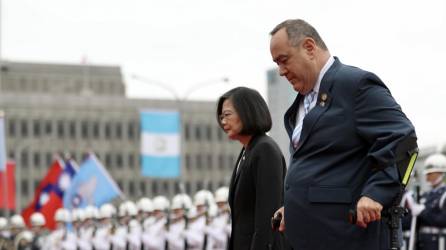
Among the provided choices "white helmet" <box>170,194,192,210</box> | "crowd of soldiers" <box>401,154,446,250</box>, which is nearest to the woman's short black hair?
"crowd of soldiers" <box>401,154,446,250</box>

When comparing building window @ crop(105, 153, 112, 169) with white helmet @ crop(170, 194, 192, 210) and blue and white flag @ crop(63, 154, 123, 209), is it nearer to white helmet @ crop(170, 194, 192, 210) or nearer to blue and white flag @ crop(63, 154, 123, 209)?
blue and white flag @ crop(63, 154, 123, 209)

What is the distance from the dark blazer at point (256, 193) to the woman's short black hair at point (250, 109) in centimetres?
7

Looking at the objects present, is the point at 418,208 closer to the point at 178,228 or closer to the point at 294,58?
the point at 178,228

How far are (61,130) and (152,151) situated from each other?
90310 millimetres

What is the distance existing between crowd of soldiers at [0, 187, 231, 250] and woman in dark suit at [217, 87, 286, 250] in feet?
47.1

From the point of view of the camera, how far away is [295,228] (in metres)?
6.27

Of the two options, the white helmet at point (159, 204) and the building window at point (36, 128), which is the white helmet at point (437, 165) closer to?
the white helmet at point (159, 204)

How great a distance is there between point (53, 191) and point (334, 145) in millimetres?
38796

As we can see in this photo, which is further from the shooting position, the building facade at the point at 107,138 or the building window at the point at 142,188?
the building window at the point at 142,188

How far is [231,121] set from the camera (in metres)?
8.23

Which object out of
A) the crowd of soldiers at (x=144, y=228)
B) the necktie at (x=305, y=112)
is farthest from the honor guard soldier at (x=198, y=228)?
the necktie at (x=305, y=112)

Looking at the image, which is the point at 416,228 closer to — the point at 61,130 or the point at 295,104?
the point at 295,104

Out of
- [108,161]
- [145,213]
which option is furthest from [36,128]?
[145,213]

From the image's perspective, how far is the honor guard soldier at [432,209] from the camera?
16.9 meters
